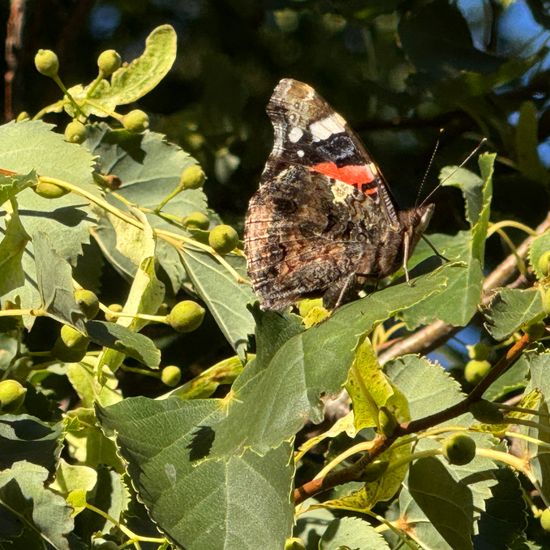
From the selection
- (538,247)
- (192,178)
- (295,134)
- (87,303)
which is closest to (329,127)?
(295,134)

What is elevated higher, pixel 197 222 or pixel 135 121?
pixel 135 121

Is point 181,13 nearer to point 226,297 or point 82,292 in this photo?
point 226,297

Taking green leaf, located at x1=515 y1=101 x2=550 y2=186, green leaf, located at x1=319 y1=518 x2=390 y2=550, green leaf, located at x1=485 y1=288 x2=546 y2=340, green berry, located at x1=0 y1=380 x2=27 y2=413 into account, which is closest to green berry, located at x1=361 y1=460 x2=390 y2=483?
green leaf, located at x1=319 y1=518 x2=390 y2=550

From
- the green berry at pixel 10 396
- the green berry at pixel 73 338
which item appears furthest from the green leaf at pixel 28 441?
the green berry at pixel 73 338

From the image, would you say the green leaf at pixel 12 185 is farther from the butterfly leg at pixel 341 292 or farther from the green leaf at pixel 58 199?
the butterfly leg at pixel 341 292

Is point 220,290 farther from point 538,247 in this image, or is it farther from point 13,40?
point 13,40

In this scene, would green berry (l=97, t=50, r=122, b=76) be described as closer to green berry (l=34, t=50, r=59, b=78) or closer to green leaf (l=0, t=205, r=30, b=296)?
green berry (l=34, t=50, r=59, b=78)

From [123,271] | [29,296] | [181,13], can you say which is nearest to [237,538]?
[29,296]
